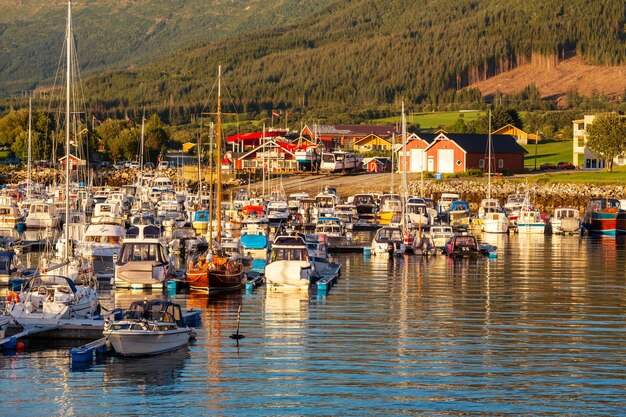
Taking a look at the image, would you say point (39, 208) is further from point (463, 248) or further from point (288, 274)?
point (288, 274)

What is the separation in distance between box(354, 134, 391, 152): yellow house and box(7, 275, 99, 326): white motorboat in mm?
137220

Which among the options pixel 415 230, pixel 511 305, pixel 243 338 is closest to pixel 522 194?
pixel 415 230

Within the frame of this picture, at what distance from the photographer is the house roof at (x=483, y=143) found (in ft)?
453

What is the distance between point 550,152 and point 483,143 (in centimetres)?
2850

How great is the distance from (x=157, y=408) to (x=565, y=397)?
34.5 ft

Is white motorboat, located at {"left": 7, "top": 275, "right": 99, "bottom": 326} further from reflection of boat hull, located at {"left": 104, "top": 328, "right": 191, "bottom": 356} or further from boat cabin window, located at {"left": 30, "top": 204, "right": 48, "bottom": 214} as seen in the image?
boat cabin window, located at {"left": 30, "top": 204, "right": 48, "bottom": 214}

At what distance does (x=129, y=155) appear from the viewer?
165m

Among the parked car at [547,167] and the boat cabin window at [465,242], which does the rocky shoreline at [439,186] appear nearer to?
the parked car at [547,167]

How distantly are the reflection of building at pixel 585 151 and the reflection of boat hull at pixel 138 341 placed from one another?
110832 millimetres

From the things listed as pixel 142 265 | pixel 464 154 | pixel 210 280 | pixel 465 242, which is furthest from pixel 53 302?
pixel 464 154

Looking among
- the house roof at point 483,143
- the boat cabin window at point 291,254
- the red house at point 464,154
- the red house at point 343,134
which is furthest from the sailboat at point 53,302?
the red house at point 343,134

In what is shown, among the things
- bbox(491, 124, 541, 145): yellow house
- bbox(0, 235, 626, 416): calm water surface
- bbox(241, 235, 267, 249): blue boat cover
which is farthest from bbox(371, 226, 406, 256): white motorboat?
bbox(491, 124, 541, 145): yellow house

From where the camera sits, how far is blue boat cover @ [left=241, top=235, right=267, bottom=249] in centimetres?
7138

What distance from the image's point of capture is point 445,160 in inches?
5482
